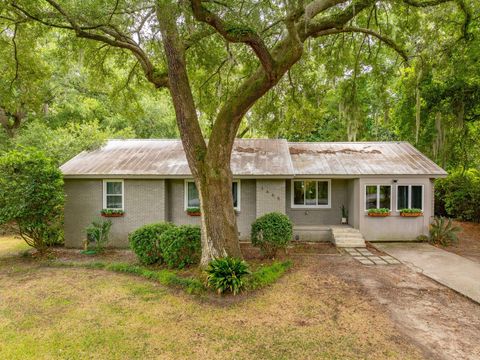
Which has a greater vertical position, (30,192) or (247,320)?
(30,192)

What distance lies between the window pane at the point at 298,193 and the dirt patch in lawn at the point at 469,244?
539 cm

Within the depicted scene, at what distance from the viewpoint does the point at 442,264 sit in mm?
8281

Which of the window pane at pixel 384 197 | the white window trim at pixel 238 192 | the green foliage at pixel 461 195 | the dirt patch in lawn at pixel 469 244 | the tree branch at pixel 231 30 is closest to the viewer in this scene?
the tree branch at pixel 231 30

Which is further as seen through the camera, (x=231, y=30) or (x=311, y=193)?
(x=311, y=193)

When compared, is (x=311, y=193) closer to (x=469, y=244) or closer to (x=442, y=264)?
(x=442, y=264)

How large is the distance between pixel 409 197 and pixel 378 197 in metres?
1.15

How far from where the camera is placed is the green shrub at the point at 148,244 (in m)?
8.00

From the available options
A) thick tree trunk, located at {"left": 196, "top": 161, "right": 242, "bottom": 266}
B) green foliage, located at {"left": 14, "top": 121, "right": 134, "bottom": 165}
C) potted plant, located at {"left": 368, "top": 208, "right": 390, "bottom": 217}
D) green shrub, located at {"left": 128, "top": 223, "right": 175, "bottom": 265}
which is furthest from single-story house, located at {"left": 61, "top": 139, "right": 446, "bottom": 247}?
thick tree trunk, located at {"left": 196, "top": 161, "right": 242, "bottom": 266}

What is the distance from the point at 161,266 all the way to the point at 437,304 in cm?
654

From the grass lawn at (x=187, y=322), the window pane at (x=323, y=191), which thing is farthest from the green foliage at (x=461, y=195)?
the grass lawn at (x=187, y=322)

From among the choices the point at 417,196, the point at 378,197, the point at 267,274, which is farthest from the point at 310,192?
the point at 267,274

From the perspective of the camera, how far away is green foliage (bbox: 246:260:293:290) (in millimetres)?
6588

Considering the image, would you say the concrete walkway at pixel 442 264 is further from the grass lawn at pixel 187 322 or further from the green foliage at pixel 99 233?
the green foliage at pixel 99 233

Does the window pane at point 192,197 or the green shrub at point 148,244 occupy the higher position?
the window pane at point 192,197
